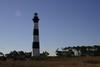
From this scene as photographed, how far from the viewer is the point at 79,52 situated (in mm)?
71688

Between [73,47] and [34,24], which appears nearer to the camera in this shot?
[34,24]

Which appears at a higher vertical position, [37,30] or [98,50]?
[37,30]

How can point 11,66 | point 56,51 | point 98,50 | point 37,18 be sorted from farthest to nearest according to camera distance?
point 56,51 → point 98,50 → point 37,18 → point 11,66

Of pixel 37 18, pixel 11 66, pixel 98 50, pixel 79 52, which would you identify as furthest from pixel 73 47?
pixel 11 66

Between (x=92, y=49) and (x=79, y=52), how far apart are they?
5.29m

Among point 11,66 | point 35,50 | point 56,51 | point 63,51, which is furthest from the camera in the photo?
point 63,51

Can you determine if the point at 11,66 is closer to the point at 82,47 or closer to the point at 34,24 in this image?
the point at 34,24

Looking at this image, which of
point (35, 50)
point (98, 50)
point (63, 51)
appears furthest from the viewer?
point (63, 51)

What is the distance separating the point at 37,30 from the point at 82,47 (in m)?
31.8

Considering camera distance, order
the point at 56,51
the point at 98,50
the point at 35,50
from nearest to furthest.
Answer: the point at 35,50
the point at 98,50
the point at 56,51

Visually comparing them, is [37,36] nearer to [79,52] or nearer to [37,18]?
[37,18]

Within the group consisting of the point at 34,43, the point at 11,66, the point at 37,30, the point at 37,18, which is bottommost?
the point at 11,66

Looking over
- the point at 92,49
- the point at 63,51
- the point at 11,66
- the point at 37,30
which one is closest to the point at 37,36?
the point at 37,30


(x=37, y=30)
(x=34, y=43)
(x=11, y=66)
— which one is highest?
(x=37, y=30)
